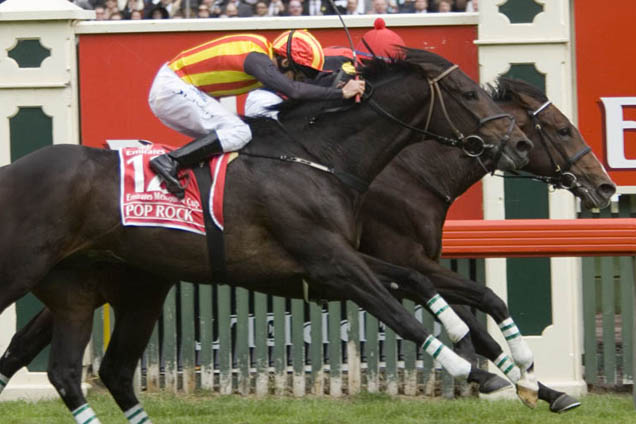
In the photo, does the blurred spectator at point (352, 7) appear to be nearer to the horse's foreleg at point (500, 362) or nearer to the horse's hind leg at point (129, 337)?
the horse's foreleg at point (500, 362)

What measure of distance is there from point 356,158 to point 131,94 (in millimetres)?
2664

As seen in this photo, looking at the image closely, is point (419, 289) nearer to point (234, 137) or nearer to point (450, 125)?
point (450, 125)

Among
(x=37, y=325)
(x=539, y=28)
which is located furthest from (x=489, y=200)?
(x=37, y=325)

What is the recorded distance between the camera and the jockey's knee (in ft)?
18.6

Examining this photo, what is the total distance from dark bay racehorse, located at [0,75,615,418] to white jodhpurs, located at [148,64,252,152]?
2.53 ft

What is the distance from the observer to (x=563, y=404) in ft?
20.1

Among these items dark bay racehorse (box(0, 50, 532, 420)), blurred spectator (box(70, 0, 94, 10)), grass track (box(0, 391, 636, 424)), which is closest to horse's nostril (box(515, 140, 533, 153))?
dark bay racehorse (box(0, 50, 532, 420))

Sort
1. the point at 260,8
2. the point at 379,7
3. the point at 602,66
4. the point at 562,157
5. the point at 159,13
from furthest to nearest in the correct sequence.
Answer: the point at 159,13 → the point at 260,8 → the point at 379,7 → the point at 602,66 → the point at 562,157

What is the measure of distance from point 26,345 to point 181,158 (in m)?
1.39

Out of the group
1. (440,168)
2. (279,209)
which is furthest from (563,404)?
(279,209)

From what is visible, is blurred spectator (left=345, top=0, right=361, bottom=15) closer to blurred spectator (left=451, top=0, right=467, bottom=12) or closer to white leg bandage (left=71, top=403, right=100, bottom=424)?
blurred spectator (left=451, top=0, right=467, bottom=12)

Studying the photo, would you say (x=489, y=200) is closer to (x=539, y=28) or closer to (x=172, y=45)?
(x=539, y=28)

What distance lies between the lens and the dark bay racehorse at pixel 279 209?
5.54 metres

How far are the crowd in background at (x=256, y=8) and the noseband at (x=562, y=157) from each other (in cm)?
257
